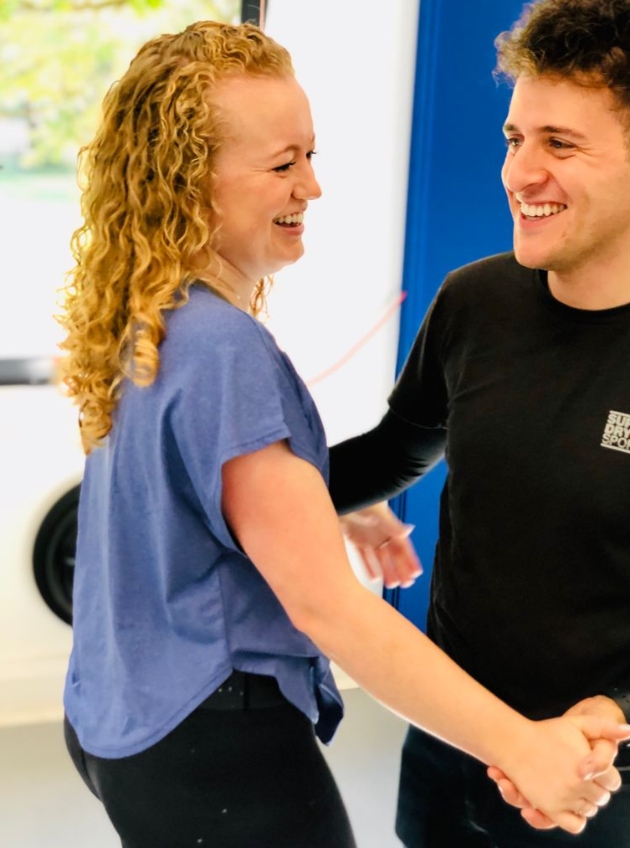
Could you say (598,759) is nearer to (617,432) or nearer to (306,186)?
(617,432)

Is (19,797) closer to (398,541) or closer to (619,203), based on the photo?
(398,541)

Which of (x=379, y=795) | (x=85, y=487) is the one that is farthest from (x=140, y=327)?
(x=379, y=795)

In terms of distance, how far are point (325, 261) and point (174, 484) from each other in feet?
6.33

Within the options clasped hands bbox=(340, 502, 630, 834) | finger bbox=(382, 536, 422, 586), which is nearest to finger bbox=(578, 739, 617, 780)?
clasped hands bbox=(340, 502, 630, 834)

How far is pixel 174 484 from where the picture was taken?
104cm

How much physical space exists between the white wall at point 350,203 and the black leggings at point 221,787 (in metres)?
1.89

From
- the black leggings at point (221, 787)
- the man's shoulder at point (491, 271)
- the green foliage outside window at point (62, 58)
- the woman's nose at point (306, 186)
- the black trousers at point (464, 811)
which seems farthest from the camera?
the green foliage outside window at point (62, 58)

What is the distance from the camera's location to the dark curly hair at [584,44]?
125cm

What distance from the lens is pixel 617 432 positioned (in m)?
1.24

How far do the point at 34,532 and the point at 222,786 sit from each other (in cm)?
192

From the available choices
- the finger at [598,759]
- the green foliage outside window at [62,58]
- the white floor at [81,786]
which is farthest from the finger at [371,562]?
the green foliage outside window at [62,58]

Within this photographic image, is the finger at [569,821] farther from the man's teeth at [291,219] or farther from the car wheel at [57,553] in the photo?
the car wheel at [57,553]

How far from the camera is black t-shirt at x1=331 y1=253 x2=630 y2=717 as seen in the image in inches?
49.4

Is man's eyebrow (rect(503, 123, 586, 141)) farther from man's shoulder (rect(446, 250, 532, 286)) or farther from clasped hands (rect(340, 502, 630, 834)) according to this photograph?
clasped hands (rect(340, 502, 630, 834))
